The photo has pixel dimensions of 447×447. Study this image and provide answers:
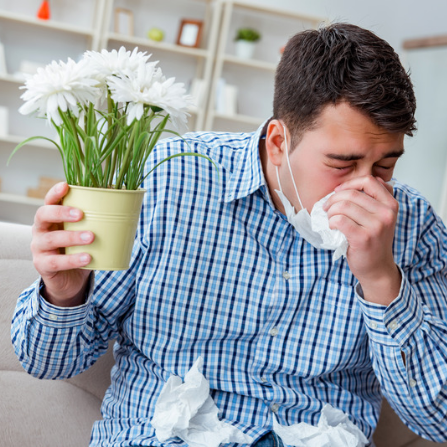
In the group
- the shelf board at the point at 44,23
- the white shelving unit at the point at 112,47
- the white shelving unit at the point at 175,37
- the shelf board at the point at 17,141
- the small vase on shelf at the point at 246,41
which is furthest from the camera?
the small vase on shelf at the point at 246,41

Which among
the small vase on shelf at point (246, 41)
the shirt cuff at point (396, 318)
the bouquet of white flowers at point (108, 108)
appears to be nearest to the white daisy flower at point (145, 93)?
the bouquet of white flowers at point (108, 108)

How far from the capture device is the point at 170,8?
17.3ft

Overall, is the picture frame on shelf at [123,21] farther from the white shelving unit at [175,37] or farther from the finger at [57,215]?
the finger at [57,215]

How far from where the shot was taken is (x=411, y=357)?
3.83ft

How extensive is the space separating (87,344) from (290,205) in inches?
18.6

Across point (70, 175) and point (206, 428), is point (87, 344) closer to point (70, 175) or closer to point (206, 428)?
point (206, 428)

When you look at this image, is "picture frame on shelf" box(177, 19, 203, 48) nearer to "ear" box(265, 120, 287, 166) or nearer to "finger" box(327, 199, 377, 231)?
"ear" box(265, 120, 287, 166)

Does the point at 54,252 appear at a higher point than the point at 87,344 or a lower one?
higher

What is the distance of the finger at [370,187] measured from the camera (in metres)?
1.10

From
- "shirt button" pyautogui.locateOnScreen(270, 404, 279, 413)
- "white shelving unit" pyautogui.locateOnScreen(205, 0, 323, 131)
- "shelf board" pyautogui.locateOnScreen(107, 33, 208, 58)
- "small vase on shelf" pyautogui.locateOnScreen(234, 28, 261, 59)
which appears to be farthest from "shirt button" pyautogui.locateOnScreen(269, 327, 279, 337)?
"small vase on shelf" pyautogui.locateOnScreen(234, 28, 261, 59)

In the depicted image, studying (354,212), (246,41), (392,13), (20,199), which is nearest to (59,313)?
(354,212)

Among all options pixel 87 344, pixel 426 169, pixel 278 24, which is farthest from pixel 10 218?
pixel 87 344

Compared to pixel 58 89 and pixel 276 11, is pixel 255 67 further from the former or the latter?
pixel 58 89

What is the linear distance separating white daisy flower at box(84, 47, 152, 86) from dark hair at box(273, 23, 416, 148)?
1.39 feet
